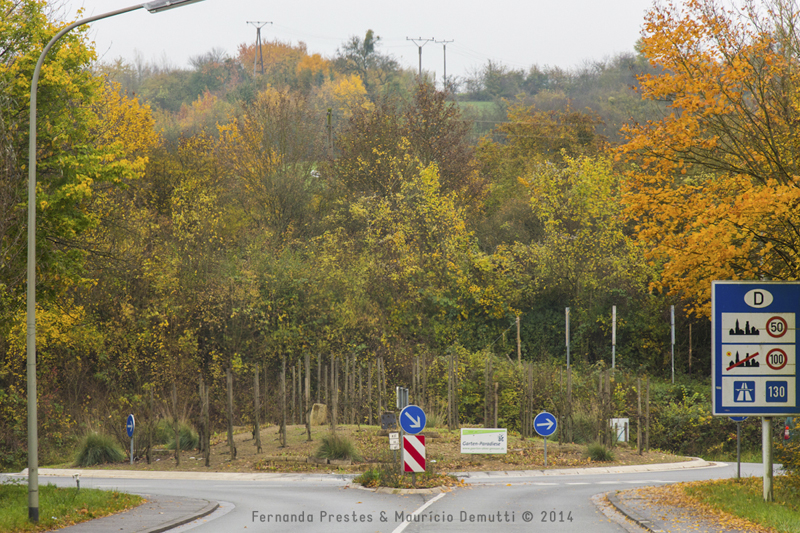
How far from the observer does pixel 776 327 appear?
14.5 m

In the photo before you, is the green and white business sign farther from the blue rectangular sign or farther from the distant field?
the distant field

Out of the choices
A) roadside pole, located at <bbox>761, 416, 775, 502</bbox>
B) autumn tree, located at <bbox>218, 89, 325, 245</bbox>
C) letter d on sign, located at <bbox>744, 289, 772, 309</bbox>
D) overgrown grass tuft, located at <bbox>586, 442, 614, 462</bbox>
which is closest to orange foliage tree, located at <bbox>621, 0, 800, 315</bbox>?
letter d on sign, located at <bbox>744, 289, 772, 309</bbox>

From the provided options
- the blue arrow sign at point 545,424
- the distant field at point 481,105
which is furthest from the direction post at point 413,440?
the distant field at point 481,105

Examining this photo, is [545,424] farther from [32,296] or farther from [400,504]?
[32,296]

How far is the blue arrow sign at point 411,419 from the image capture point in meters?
17.7

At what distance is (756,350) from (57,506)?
1215 centimetres

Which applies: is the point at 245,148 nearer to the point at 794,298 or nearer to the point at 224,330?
the point at 224,330

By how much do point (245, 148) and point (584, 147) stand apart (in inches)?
920

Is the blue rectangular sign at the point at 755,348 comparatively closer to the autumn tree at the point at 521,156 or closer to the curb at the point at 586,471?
the curb at the point at 586,471

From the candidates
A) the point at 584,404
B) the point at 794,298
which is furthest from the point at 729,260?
the point at 584,404

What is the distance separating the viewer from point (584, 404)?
34.1 meters

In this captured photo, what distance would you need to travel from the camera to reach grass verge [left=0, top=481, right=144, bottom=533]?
12648mm

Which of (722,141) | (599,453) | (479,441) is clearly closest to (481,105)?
(599,453)

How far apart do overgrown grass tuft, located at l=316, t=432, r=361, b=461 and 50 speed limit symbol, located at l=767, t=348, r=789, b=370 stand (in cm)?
1314
